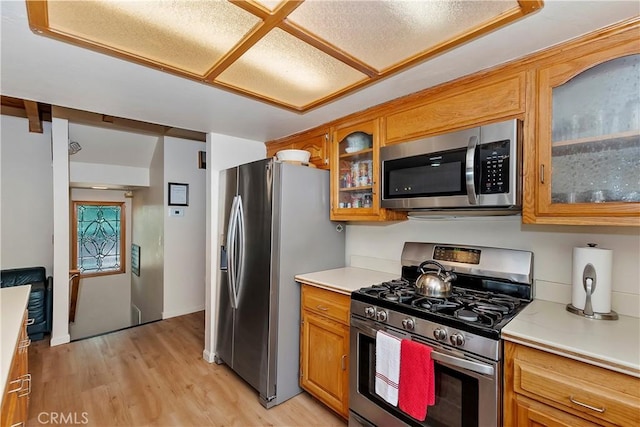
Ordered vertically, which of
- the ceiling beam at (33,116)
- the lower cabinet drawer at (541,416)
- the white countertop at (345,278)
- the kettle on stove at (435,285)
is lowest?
the lower cabinet drawer at (541,416)

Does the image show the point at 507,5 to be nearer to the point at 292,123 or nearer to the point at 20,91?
the point at 292,123

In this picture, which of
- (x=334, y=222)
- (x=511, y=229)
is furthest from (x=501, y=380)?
(x=334, y=222)

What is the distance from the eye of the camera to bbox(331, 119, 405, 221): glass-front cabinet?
216 cm

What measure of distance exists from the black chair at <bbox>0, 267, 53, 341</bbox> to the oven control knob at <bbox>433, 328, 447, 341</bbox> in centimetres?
382

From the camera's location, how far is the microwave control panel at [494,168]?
4.98 feet

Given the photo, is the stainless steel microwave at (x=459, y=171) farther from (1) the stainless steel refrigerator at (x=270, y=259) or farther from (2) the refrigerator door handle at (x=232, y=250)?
(2) the refrigerator door handle at (x=232, y=250)

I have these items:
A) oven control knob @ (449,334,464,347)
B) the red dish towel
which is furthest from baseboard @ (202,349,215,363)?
oven control knob @ (449,334,464,347)

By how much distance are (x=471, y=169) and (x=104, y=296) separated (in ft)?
19.7

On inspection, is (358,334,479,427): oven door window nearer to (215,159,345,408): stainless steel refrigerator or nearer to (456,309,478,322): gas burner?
(456,309,478,322): gas burner

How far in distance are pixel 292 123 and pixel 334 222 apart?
905mm

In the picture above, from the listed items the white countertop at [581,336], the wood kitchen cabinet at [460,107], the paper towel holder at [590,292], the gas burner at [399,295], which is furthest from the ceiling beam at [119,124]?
the paper towel holder at [590,292]

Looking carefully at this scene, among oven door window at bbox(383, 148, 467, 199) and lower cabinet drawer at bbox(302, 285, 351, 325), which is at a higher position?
oven door window at bbox(383, 148, 467, 199)

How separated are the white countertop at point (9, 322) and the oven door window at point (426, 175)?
6.32ft

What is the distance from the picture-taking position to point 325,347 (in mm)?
2088
